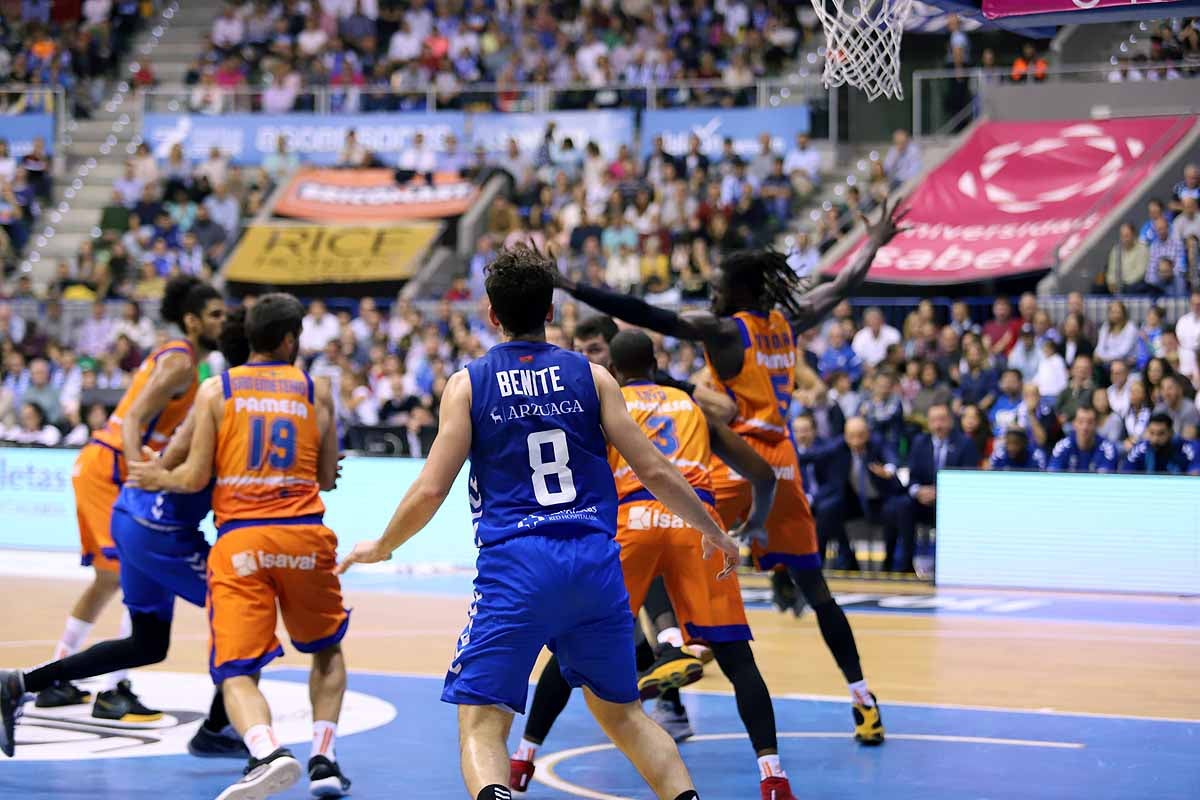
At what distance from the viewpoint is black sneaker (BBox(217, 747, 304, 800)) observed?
5727 millimetres

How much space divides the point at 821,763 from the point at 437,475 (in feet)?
10.2

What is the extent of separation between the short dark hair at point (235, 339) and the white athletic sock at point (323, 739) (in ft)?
5.44

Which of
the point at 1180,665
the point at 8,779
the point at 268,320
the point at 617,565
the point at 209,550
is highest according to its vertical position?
the point at 268,320

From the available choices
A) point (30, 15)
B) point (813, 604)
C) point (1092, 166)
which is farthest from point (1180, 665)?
point (30, 15)

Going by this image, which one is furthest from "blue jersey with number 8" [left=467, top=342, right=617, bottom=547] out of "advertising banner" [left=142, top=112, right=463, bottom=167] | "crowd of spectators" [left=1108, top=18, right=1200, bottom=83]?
"advertising banner" [left=142, top=112, right=463, bottom=167]

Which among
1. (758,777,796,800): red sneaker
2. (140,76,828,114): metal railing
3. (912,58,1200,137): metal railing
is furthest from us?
(140,76,828,114): metal railing

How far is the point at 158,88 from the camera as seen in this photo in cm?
2752

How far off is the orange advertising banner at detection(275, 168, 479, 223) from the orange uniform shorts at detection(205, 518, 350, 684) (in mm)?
17054

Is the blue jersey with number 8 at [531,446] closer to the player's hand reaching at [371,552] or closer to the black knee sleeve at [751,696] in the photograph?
the player's hand reaching at [371,552]

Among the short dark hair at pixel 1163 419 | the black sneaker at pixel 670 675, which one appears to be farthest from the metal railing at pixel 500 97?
the black sneaker at pixel 670 675

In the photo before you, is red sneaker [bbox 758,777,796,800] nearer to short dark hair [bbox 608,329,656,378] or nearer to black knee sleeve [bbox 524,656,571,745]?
black knee sleeve [bbox 524,656,571,745]

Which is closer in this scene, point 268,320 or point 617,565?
point 617,565

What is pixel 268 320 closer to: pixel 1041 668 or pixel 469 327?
pixel 1041 668

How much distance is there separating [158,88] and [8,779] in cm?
2231
